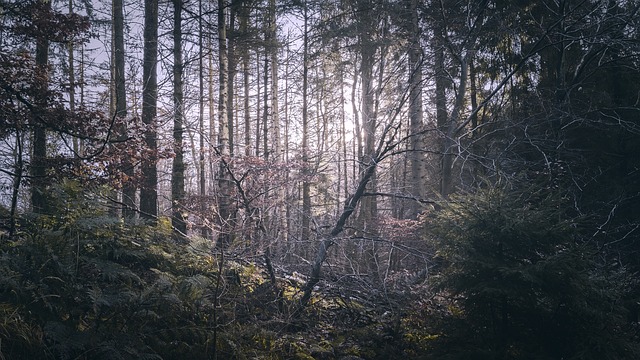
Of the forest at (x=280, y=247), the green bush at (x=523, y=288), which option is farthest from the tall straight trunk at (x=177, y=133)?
the green bush at (x=523, y=288)

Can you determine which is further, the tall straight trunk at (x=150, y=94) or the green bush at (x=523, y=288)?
the tall straight trunk at (x=150, y=94)

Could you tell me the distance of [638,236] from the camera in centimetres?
754

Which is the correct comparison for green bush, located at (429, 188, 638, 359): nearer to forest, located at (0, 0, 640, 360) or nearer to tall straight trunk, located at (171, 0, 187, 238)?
forest, located at (0, 0, 640, 360)

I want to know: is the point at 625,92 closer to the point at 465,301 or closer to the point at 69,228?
the point at 465,301

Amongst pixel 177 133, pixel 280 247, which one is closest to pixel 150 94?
pixel 177 133

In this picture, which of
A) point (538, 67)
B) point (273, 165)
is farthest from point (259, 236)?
point (538, 67)

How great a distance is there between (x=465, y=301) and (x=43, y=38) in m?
7.32

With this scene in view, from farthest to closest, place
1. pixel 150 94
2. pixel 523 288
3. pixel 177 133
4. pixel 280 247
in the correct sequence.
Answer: pixel 177 133 → pixel 150 94 → pixel 280 247 → pixel 523 288

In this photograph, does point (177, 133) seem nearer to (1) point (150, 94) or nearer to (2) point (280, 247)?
(1) point (150, 94)

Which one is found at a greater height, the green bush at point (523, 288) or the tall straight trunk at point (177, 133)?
the tall straight trunk at point (177, 133)

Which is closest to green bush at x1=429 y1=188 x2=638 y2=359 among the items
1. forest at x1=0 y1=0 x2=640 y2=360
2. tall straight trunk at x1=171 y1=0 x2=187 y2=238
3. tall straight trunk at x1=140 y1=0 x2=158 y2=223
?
forest at x1=0 y1=0 x2=640 y2=360

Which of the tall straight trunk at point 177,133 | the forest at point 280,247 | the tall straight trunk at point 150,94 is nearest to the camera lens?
the forest at point 280,247

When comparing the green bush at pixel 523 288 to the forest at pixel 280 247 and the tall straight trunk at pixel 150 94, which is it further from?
the tall straight trunk at pixel 150 94

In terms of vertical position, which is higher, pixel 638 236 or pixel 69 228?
pixel 69 228
